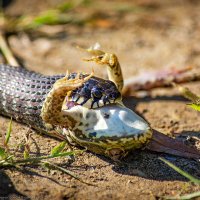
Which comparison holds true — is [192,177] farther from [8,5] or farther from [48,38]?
[8,5]

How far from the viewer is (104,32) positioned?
A: 20.9ft

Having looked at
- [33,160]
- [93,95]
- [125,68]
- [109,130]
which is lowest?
[125,68]

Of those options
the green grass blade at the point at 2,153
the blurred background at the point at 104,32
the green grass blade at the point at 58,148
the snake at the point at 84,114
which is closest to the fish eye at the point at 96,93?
the snake at the point at 84,114

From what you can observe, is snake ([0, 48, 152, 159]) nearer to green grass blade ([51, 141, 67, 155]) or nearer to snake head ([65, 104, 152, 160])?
snake head ([65, 104, 152, 160])

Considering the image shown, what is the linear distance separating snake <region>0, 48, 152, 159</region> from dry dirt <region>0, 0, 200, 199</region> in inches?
4.9

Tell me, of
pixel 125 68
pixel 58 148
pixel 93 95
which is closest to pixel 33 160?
pixel 58 148

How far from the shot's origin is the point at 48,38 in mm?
6109

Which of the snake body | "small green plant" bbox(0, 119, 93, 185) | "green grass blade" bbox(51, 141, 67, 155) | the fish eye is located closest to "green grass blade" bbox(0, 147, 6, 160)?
"small green plant" bbox(0, 119, 93, 185)

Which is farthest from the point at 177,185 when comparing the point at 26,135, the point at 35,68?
the point at 35,68

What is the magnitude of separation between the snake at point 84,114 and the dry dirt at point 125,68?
0.12 m

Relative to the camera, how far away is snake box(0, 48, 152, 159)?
3.43m

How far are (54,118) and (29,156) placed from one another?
12.3 inches

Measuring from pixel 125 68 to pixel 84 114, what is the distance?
2.00 meters

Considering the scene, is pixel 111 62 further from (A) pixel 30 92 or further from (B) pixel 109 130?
(B) pixel 109 130
